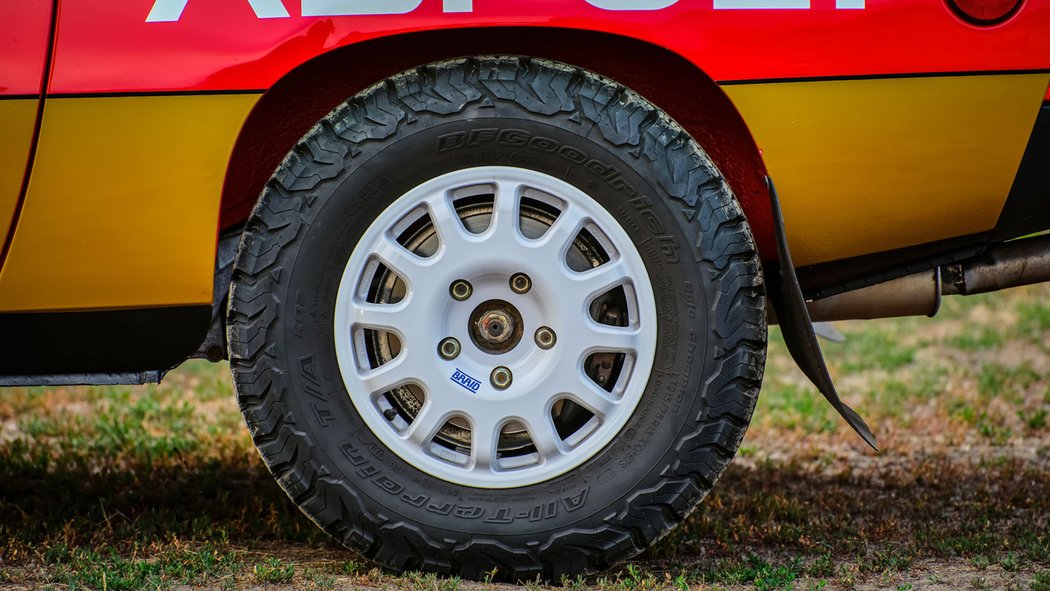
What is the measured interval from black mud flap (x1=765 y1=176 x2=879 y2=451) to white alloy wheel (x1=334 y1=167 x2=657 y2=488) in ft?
1.09

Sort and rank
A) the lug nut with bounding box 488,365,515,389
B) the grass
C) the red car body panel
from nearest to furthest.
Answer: the red car body panel, the lug nut with bounding box 488,365,515,389, the grass

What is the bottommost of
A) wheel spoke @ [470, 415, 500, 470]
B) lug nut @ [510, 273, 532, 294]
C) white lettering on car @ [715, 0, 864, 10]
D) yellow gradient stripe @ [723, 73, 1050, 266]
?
wheel spoke @ [470, 415, 500, 470]

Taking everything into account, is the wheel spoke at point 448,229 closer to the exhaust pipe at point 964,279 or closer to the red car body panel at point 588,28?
the red car body panel at point 588,28

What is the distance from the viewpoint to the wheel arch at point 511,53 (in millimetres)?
2465

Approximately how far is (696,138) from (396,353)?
3.09ft

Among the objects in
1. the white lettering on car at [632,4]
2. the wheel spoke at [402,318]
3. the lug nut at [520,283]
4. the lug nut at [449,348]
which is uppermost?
the white lettering on car at [632,4]

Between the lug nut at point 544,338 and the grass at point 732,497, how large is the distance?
560 millimetres

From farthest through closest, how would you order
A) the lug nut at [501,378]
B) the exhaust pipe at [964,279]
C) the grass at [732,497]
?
the exhaust pipe at [964,279] → the grass at [732,497] → the lug nut at [501,378]

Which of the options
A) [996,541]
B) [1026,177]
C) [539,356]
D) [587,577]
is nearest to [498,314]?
[539,356]

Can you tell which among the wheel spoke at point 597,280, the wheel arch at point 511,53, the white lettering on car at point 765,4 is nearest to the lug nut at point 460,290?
the wheel spoke at point 597,280

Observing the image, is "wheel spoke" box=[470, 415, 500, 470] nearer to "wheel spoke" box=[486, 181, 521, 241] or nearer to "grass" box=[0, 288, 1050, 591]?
"grass" box=[0, 288, 1050, 591]

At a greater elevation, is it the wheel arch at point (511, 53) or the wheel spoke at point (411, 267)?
the wheel arch at point (511, 53)

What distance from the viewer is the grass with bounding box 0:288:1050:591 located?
258 cm

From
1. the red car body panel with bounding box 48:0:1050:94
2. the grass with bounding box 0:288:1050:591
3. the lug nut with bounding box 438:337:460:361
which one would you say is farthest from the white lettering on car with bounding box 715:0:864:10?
the grass with bounding box 0:288:1050:591
